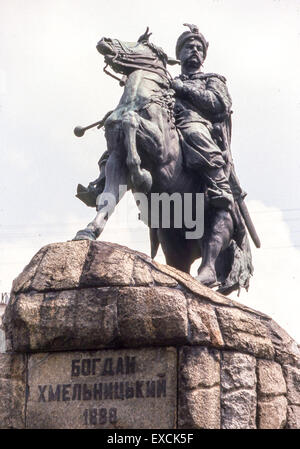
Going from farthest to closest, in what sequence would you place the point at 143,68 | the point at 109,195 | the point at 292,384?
the point at 143,68, the point at 109,195, the point at 292,384

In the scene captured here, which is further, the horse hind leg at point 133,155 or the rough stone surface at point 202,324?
the horse hind leg at point 133,155

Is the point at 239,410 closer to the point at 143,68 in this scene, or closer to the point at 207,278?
the point at 207,278

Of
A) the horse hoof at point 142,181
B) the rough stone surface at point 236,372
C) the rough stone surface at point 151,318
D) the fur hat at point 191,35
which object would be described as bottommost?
the rough stone surface at point 236,372

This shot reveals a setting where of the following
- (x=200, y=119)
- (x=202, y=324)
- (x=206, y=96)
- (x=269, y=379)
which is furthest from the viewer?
(x=206, y=96)

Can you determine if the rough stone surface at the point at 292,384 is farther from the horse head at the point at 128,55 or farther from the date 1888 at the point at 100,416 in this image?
the horse head at the point at 128,55

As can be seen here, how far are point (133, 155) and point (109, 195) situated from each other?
41 cm

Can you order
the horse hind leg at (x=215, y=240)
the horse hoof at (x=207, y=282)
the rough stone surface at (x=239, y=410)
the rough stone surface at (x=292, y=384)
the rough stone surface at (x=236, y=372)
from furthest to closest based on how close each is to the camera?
the horse hind leg at (x=215, y=240) < the horse hoof at (x=207, y=282) < the rough stone surface at (x=292, y=384) < the rough stone surface at (x=236, y=372) < the rough stone surface at (x=239, y=410)

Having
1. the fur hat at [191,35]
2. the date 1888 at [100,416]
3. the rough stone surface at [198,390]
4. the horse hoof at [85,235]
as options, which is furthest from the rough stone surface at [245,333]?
the fur hat at [191,35]

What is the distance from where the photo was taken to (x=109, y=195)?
26.1 ft

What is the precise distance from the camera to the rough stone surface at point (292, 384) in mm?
7715

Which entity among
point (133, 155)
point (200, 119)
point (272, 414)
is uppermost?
point (200, 119)

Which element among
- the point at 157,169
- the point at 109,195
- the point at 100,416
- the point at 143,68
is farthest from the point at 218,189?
the point at 100,416
